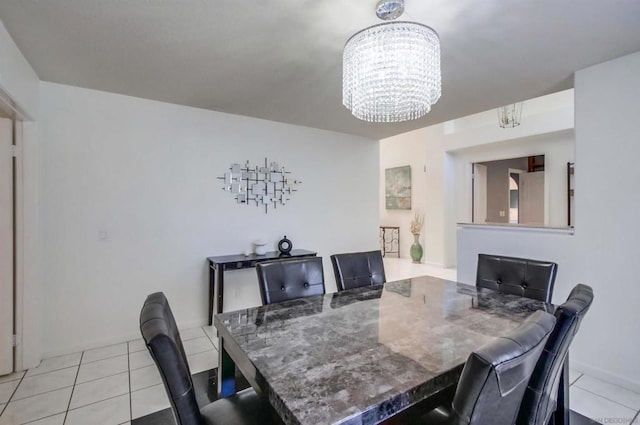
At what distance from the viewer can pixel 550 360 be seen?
1.17 meters

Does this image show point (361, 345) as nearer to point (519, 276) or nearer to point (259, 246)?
point (519, 276)

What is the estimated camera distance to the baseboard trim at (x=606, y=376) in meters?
2.26

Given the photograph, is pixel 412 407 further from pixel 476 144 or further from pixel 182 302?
pixel 476 144

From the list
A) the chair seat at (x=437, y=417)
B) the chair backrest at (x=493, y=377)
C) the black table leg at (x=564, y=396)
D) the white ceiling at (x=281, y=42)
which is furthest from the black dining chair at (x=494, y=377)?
the white ceiling at (x=281, y=42)

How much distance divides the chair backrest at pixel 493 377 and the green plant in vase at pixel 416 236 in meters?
6.35

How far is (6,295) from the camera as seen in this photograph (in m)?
2.49

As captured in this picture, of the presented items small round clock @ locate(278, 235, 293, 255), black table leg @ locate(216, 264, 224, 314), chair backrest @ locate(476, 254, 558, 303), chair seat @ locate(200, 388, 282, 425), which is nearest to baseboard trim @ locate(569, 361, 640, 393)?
chair backrest @ locate(476, 254, 558, 303)

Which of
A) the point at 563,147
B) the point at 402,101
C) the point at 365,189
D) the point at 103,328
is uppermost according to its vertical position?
the point at 563,147

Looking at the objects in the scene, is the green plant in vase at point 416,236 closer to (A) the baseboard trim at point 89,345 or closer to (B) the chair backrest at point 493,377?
(A) the baseboard trim at point 89,345

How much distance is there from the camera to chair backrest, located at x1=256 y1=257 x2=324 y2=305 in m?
2.07

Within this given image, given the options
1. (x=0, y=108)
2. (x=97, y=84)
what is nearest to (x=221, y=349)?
(x=0, y=108)

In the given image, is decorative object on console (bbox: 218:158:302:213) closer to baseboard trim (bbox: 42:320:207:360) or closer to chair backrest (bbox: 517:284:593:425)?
baseboard trim (bbox: 42:320:207:360)

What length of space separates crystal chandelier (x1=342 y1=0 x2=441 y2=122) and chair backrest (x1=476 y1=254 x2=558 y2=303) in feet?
4.21

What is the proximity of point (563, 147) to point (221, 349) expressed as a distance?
5.99m
